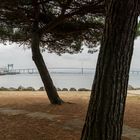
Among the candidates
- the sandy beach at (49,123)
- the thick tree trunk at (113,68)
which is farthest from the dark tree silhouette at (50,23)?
the thick tree trunk at (113,68)

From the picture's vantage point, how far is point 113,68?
170 inches

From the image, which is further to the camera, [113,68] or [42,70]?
[42,70]

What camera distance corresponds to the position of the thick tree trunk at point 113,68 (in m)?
4.28

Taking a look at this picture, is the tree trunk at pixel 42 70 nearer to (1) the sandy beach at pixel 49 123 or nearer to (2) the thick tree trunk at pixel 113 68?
(1) the sandy beach at pixel 49 123

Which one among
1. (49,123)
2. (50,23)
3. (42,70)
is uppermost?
(50,23)

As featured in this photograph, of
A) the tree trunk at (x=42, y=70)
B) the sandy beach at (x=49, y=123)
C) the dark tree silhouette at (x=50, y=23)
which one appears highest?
the dark tree silhouette at (x=50, y=23)

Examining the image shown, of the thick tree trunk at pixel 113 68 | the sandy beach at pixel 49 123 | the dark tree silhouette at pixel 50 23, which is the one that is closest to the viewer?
the thick tree trunk at pixel 113 68

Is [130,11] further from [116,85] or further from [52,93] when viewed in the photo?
[52,93]

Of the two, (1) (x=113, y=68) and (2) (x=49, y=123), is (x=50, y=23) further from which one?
(1) (x=113, y=68)

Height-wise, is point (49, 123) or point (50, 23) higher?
point (50, 23)

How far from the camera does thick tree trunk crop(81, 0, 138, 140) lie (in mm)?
4277

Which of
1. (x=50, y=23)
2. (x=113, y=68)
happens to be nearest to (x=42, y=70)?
(x=50, y=23)

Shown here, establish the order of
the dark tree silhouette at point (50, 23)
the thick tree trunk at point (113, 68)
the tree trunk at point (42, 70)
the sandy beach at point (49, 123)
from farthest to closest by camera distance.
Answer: the tree trunk at point (42, 70)
the dark tree silhouette at point (50, 23)
the sandy beach at point (49, 123)
the thick tree trunk at point (113, 68)

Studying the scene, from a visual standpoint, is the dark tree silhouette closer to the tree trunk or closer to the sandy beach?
the tree trunk
